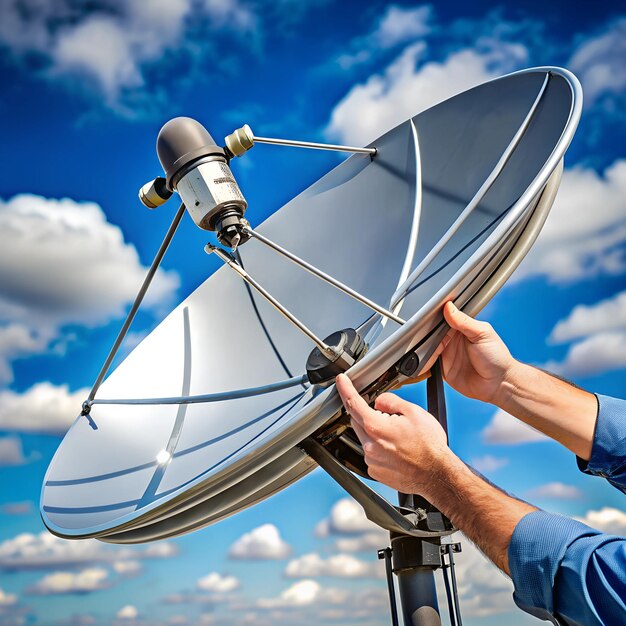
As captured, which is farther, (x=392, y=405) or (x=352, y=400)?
(x=352, y=400)

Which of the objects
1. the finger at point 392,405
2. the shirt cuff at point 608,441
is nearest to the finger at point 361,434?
the finger at point 392,405

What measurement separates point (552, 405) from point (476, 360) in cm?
46

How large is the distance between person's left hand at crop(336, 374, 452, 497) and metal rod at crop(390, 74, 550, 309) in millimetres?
1784

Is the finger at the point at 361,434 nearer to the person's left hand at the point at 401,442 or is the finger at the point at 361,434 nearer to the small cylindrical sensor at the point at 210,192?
the person's left hand at the point at 401,442

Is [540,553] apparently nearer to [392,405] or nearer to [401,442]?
[401,442]

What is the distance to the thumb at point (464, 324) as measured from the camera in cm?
364

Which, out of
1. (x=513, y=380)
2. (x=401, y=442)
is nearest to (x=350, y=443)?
(x=513, y=380)

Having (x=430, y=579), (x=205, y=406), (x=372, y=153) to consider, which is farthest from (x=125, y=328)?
(x=430, y=579)

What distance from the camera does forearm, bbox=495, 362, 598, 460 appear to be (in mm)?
3910

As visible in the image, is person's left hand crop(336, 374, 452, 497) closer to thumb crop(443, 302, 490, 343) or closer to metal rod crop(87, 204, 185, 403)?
thumb crop(443, 302, 490, 343)

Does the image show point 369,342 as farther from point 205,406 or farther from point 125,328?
point 125,328

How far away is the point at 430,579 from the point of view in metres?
4.70

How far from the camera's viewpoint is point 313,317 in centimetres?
602

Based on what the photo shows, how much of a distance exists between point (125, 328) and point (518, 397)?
3.37 meters
